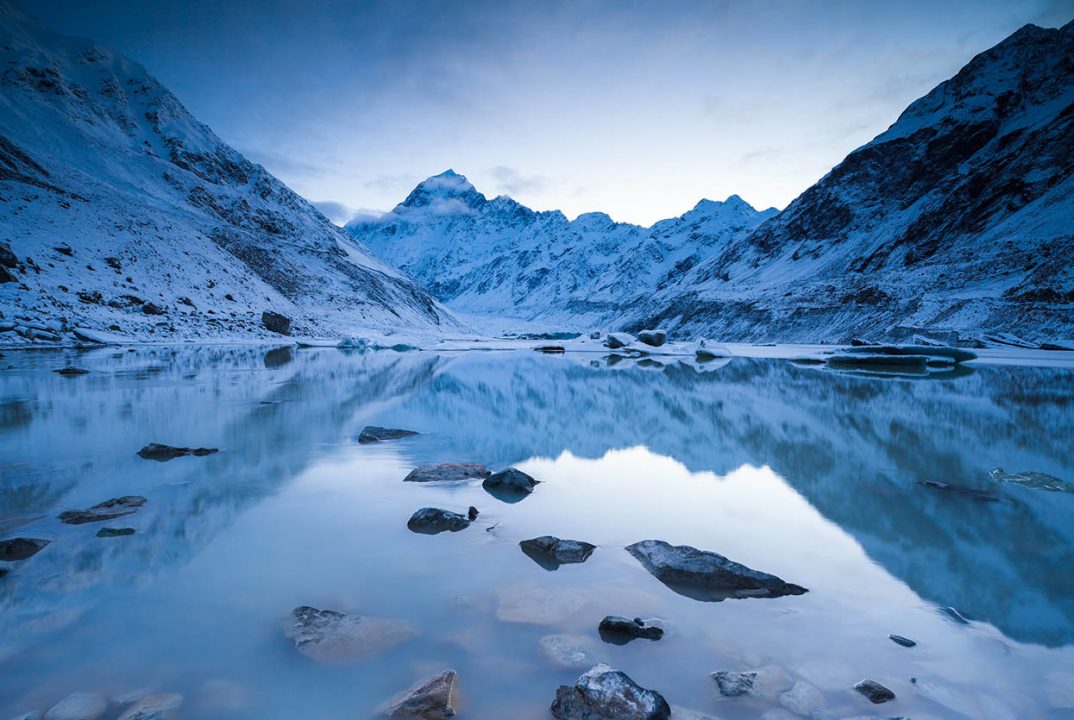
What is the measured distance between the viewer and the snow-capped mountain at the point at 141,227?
46.2m

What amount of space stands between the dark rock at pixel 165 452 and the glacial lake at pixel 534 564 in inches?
12.7

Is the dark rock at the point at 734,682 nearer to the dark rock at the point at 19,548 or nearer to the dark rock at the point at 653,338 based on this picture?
the dark rock at the point at 19,548

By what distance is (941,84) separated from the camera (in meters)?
101

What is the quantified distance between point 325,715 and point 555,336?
7856cm

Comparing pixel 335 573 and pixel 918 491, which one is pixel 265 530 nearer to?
pixel 335 573

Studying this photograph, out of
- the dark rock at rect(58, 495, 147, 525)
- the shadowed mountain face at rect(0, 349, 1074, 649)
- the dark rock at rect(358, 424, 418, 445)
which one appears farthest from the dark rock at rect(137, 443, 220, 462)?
the dark rock at rect(358, 424, 418, 445)

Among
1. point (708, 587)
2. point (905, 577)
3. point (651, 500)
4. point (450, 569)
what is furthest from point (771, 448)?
point (450, 569)

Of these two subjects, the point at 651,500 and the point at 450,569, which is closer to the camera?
the point at 450,569

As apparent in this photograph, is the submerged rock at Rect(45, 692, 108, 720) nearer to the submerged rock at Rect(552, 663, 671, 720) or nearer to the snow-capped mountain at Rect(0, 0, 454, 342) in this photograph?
the submerged rock at Rect(552, 663, 671, 720)

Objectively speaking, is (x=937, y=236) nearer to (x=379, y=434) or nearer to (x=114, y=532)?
(x=379, y=434)

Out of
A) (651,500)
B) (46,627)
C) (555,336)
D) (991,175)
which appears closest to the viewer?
(46,627)

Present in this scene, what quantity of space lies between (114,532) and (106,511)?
791mm

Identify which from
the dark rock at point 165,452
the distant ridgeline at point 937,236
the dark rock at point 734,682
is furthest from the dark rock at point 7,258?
the distant ridgeline at point 937,236

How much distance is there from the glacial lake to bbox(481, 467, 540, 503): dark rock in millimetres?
183
